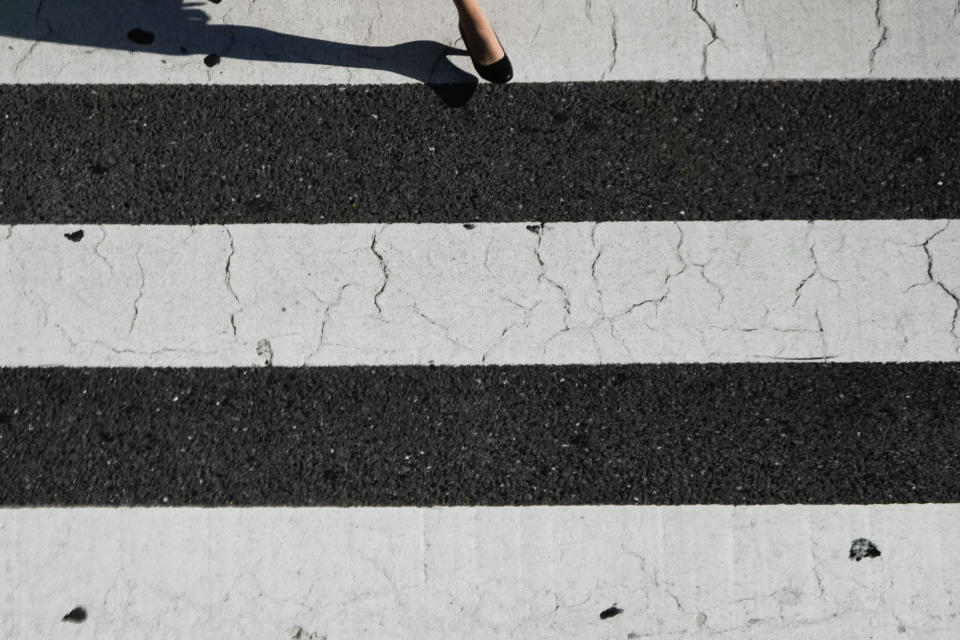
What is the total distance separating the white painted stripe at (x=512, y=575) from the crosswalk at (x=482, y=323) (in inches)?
0.5

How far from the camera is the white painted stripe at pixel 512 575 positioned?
2863 millimetres

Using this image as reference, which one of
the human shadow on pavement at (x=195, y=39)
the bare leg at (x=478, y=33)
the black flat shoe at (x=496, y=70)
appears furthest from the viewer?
the human shadow on pavement at (x=195, y=39)

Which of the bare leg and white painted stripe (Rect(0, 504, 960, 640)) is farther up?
the bare leg

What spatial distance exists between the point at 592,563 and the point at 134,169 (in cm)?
232

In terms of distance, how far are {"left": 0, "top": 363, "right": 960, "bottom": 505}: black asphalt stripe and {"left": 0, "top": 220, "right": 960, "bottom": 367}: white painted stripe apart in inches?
3.3

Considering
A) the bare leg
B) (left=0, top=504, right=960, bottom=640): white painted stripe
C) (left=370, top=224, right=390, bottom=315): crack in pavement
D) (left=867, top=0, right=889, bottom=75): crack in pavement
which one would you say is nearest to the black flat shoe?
the bare leg

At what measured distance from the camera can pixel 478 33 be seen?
2871 millimetres

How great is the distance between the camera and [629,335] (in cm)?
294

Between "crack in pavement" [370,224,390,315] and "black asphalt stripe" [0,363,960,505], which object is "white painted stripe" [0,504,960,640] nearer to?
"black asphalt stripe" [0,363,960,505]

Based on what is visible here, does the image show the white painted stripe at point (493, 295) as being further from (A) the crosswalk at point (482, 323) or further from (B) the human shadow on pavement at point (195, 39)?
(B) the human shadow on pavement at point (195, 39)

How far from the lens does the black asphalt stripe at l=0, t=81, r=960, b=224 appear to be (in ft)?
9.74

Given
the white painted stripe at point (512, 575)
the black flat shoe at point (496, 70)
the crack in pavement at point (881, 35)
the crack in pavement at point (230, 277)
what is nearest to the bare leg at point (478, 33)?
the black flat shoe at point (496, 70)

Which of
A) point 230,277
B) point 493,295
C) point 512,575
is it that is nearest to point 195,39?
point 230,277

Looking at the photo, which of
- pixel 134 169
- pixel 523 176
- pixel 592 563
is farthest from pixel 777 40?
pixel 134 169
